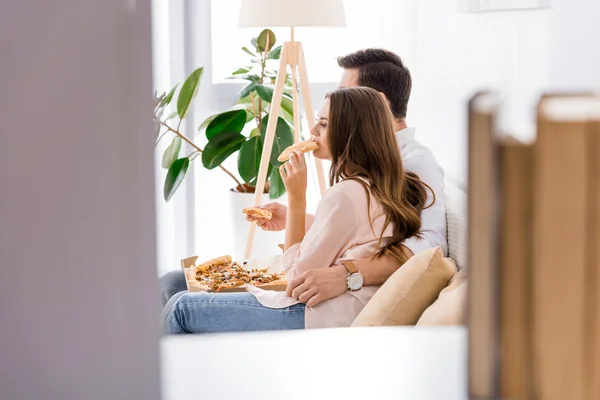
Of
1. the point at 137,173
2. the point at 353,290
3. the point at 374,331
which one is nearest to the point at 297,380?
the point at 374,331

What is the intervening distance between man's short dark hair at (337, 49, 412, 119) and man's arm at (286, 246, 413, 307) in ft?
2.60

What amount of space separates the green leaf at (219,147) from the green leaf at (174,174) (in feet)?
0.47

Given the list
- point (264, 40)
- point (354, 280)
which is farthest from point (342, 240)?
point (264, 40)

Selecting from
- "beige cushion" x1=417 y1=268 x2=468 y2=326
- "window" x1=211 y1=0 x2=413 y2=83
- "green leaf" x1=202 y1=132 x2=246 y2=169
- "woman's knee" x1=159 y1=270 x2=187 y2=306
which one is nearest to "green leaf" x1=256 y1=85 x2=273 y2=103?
"green leaf" x1=202 y1=132 x2=246 y2=169

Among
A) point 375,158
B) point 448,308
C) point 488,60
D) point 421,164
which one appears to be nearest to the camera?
point 448,308

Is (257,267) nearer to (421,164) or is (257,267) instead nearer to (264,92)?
(421,164)

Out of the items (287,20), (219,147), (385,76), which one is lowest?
(219,147)

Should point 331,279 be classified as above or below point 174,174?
below

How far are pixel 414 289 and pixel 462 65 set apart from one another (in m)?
1.66

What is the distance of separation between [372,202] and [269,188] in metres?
1.67

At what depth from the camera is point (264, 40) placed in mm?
3770

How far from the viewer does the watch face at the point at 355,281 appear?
75.9 inches

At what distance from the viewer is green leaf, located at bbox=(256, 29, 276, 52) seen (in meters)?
3.75

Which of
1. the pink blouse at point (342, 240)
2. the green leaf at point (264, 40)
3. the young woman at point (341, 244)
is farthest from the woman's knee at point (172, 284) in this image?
the green leaf at point (264, 40)
